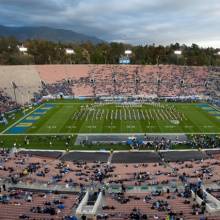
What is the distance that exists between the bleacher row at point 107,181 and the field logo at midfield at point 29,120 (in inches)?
395

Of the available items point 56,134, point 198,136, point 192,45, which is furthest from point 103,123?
point 192,45

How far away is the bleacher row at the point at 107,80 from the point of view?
253ft

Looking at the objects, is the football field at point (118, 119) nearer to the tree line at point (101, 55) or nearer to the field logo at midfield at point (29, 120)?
the field logo at midfield at point (29, 120)

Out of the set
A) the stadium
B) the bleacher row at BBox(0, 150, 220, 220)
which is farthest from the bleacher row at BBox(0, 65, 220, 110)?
the bleacher row at BBox(0, 150, 220, 220)

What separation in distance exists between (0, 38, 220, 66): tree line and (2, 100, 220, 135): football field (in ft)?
150

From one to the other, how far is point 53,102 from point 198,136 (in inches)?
1341

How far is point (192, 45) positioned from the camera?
130750 mm

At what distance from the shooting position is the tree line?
10981 cm

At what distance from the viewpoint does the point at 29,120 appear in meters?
54.5

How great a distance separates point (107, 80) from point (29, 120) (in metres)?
33.8

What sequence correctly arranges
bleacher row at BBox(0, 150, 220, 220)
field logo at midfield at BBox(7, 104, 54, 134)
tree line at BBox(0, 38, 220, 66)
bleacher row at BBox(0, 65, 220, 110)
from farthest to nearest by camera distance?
tree line at BBox(0, 38, 220, 66)
bleacher row at BBox(0, 65, 220, 110)
field logo at midfield at BBox(7, 104, 54, 134)
bleacher row at BBox(0, 150, 220, 220)

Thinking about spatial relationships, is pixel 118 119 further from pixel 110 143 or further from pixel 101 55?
pixel 101 55

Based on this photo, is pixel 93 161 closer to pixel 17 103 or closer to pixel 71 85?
pixel 17 103

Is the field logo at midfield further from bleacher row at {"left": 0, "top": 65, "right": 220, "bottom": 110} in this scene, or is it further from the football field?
bleacher row at {"left": 0, "top": 65, "right": 220, "bottom": 110}
